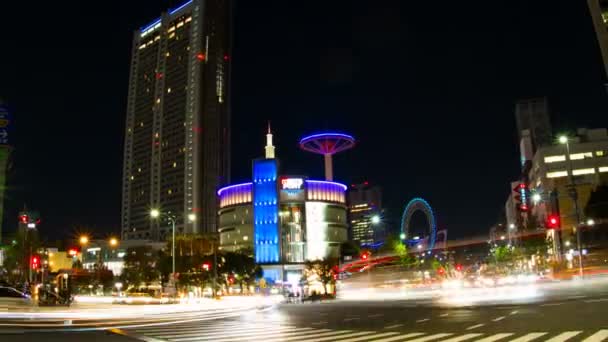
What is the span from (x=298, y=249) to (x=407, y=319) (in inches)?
4790

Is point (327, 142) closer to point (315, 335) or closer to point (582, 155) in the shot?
point (582, 155)

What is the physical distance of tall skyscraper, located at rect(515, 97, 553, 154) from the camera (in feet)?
539

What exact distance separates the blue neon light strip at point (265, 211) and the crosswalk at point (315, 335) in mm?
121431

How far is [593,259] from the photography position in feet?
279

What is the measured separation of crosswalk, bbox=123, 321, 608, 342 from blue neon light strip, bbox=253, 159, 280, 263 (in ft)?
398

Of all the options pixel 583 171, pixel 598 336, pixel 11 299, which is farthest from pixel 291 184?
pixel 598 336

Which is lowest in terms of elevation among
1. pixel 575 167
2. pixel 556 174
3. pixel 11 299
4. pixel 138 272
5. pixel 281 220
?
pixel 11 299

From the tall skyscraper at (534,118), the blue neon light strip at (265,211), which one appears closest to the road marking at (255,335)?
the blue neon light strip at (265,211)

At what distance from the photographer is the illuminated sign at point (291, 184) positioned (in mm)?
148625

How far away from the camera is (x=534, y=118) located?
167125 millimetres

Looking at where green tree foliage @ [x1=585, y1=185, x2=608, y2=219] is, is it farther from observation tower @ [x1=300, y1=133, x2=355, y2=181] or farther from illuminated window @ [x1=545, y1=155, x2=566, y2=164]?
observation tower @ [x1=300, y1=133, x2=355, y2=181]

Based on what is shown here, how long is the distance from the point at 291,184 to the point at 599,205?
8280 centimetres

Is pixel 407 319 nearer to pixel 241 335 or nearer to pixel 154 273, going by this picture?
pixel 241 335

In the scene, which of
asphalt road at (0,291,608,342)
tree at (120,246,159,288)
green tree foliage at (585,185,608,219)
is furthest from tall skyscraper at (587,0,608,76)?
tree at (120,246,159,288)
